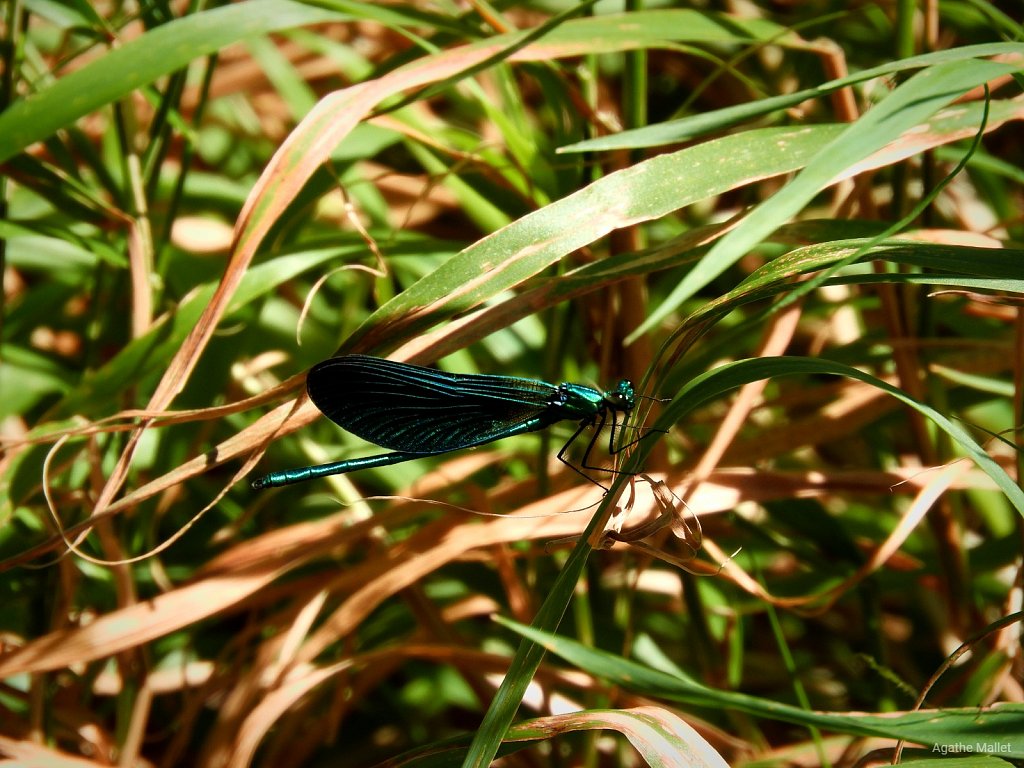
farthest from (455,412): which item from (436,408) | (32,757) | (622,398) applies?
(32,757)

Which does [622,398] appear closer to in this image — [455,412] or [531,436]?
[455,412]

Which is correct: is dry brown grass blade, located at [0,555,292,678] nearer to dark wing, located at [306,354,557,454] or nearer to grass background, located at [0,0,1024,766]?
grass background, located at [0,0,1024,766]

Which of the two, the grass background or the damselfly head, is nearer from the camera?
the grass background

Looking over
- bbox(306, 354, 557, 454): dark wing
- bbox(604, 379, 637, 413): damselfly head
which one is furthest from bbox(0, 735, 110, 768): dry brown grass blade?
bbox(604, 379, 637, 413): damselfly head

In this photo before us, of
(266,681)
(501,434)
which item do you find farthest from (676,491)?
(266,681)

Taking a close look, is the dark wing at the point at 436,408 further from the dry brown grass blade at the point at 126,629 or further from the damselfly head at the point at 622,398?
the dry brown grass blade at the point at 126,629

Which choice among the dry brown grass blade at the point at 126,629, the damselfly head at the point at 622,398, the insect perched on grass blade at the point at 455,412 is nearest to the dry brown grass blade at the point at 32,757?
the dry brown grass blade at the point at 126,629

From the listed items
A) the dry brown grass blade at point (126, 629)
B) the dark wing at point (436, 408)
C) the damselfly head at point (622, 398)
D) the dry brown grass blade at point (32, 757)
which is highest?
the damselfly head at point (622, 398)
